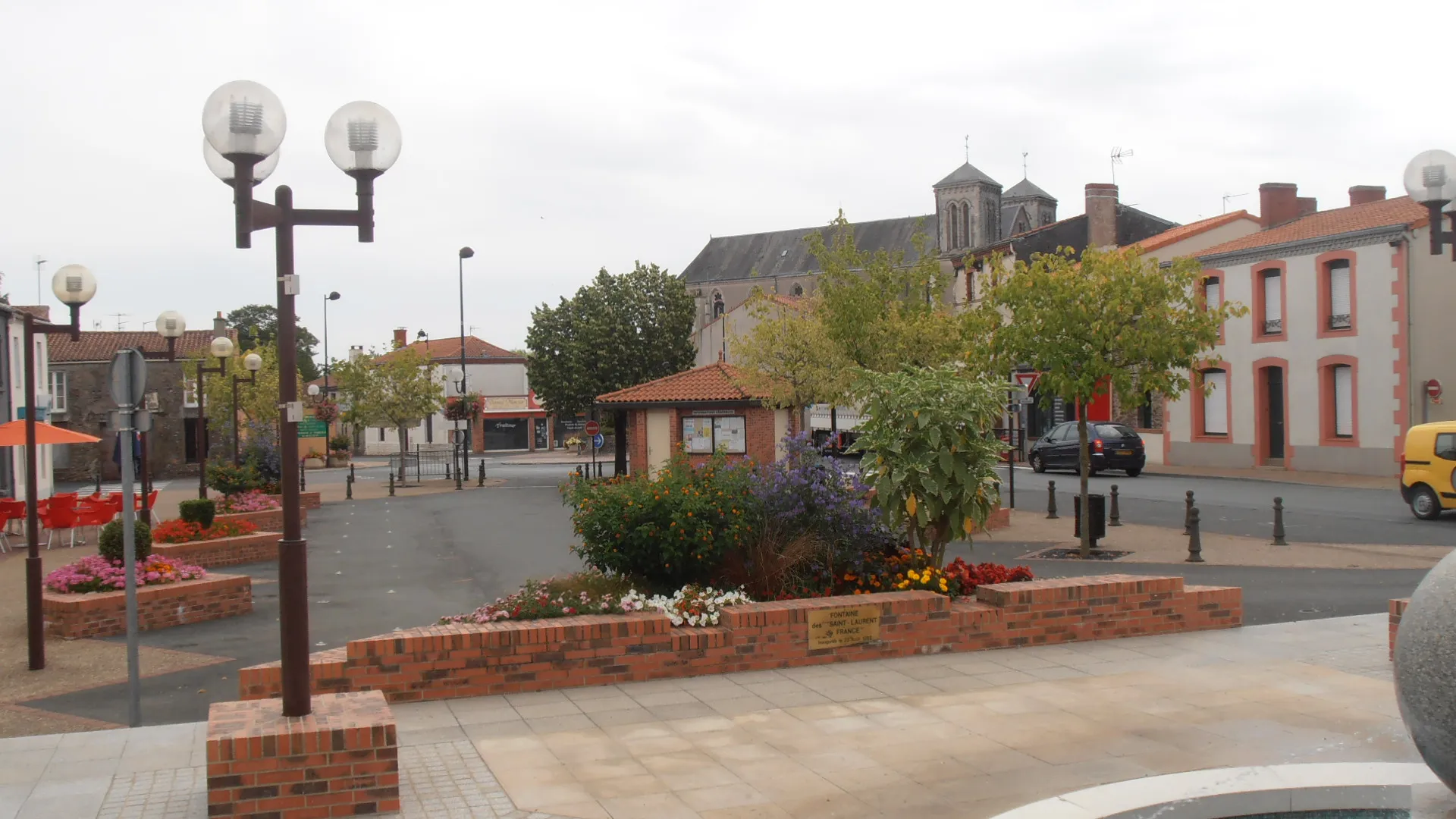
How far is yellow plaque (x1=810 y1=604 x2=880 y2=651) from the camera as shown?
8.96 metres

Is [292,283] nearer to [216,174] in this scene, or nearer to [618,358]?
[216,174]

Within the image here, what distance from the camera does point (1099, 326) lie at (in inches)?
706

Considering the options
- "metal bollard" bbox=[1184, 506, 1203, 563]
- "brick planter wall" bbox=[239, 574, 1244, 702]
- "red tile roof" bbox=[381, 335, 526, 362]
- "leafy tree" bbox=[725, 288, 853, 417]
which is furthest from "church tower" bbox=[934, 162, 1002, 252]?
"brick planter wall" bbox=[239, 574, 1244, 702]

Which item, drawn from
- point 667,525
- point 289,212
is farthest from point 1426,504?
point 289,212

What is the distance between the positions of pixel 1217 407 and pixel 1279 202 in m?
7.34

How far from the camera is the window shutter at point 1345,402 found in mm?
32938

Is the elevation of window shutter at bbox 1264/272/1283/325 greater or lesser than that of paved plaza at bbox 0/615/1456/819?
greater

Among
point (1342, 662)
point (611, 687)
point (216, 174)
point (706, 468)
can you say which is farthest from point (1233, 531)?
point (216, 174)

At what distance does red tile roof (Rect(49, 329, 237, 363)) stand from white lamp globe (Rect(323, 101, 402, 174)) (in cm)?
4450

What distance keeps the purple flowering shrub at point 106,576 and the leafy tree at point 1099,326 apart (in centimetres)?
1218

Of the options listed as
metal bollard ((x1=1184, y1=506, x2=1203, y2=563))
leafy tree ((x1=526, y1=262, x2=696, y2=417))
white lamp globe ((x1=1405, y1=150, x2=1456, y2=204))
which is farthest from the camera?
leafy tree ((x1=526, y1=262, x2=696, y2=417))

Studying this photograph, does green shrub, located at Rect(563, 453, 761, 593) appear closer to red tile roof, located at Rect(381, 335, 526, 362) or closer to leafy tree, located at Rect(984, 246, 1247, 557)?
leafy tree, located at Rect(984, 246, 1247, 557)

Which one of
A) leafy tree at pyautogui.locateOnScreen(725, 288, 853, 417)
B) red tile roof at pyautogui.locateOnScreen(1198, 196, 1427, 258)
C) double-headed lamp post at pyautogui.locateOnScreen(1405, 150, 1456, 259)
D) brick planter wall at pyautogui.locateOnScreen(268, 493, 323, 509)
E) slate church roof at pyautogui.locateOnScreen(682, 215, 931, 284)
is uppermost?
slate church roof at pyautogui.locateOnScreen(682, 215, 931, 284)

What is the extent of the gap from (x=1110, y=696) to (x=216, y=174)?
651 cm
